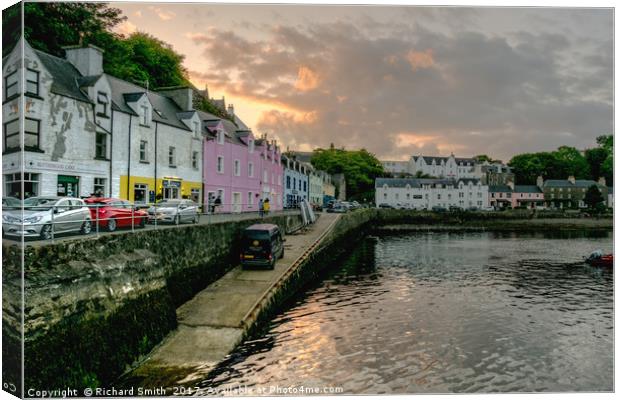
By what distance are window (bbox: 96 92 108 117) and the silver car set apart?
15.5 ft

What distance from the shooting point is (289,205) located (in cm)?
5200

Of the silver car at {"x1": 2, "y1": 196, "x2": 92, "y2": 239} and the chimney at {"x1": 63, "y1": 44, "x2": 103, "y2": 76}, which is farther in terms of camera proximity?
the chimney at {"x1": 63, "y1": 44, "x2": 103, "y2": 76}

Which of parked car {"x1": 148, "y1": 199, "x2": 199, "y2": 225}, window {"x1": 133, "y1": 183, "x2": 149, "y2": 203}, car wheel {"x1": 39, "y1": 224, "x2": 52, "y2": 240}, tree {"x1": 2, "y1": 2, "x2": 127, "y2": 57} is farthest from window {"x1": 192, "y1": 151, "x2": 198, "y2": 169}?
car wheel {"x1": 39, "y1": 224, "x2": 52, "y2": 240}

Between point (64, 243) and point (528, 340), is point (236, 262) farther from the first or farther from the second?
point (528, 340)

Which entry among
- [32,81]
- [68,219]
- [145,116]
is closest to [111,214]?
[68,219]

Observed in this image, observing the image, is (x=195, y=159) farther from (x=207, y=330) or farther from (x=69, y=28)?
(x=207, y=330)

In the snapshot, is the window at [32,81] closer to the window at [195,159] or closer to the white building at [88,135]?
the white building at [88,135]

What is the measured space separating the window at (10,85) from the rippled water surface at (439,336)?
871cm

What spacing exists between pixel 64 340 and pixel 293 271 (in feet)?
44.8

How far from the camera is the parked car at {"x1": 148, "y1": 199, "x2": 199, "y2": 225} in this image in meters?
18.9

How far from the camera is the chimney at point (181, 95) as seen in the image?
3062 centimetres

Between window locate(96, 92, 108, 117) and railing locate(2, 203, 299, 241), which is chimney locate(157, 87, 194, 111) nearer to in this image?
railing locate(2, 203, 299, 241)

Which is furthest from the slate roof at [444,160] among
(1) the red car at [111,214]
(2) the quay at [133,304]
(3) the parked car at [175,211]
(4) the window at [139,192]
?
(1) the red car at [111,214]

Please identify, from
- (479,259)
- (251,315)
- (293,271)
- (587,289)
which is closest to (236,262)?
(293,271)
